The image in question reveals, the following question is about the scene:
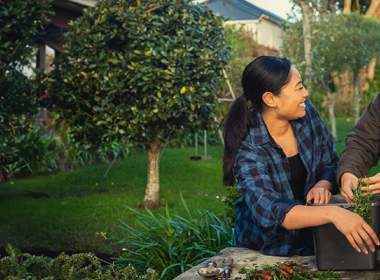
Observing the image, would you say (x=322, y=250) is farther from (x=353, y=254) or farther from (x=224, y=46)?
(x=224, y=46)

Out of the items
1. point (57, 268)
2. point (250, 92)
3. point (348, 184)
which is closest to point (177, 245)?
point (57, 268)

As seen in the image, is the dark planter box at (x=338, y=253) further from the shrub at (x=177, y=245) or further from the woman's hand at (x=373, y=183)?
the shrub at (x=177, y=245)

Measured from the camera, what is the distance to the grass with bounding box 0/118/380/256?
723 centimetres

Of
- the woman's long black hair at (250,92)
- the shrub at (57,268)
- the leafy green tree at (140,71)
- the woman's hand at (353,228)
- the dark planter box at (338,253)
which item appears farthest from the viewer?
the leafy green tree at (140,71)

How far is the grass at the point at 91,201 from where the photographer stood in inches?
285

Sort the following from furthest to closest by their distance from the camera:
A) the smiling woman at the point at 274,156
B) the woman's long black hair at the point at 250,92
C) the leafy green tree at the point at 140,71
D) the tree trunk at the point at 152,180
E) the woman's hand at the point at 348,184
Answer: the tree trunk at the point at 152,180
the leafy green tree at the point at 140,71
the woman's long black hair at the point at 250,92
the smiling woman at the point at 274,156
the woman's hand at the point at 348,184

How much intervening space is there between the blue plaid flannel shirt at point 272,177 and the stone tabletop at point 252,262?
0.05 metres

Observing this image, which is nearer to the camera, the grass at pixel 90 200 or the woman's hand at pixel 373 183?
the woman's hand at pixel 373 183

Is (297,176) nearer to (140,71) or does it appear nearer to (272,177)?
(272,177)

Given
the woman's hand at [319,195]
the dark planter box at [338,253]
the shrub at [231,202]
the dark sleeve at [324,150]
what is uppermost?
the dark sleeve at [324,150]

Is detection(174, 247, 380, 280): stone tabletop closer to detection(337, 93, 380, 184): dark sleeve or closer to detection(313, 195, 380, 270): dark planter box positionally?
detection(313, 195, 380, 270): dark planter box

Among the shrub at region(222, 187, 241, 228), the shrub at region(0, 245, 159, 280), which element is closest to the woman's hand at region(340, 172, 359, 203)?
the shrub at region(0, 245, 159, 280)

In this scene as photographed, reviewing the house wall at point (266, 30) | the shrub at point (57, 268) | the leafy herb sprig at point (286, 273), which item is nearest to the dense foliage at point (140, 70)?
the shrub at point (57, 268)

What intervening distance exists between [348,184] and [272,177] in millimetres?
428
